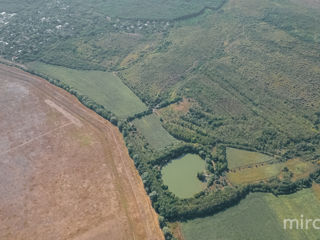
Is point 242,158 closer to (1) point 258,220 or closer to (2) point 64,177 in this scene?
(1) point 258,220

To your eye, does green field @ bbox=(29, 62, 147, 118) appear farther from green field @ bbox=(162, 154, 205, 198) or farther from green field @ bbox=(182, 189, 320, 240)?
green field @ bbox=(182, 189, 320, 240)

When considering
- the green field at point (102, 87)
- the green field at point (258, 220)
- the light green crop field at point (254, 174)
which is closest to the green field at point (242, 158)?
the light green crop field at point (254, 174)

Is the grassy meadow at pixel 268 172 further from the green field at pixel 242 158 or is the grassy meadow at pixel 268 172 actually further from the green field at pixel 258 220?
the green field at pixel 258 220

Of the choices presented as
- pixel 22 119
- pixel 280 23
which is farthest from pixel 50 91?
pixel 280 23

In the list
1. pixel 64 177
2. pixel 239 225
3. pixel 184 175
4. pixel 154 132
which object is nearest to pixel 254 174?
pixel 239 225

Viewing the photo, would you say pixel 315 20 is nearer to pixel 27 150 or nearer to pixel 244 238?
pixel 244 238

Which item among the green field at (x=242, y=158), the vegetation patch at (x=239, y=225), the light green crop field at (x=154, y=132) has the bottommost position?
the vegetation patch at (x=239, y=225)
